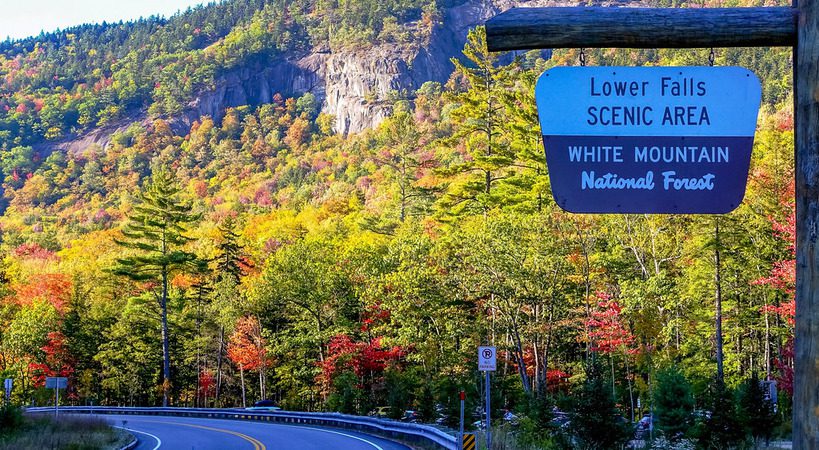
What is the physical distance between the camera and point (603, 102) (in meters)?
5.80

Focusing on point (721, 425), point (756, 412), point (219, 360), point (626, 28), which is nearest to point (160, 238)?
point (219, 360)

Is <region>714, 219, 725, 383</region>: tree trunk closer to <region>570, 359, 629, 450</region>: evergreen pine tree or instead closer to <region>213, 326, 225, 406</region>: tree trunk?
<region>570, 359, 629, 450</region>: evergreen pine tree

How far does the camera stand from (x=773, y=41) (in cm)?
572

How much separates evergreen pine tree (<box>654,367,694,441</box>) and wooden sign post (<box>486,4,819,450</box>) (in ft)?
66.6

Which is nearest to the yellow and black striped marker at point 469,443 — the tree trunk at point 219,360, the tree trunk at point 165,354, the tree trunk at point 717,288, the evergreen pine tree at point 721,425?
the evergreen pine tree at point 721,425

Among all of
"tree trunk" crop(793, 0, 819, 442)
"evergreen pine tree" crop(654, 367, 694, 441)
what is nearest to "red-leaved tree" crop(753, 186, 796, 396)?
"evergreen pine tree" crop(654, 367, 694, 441)

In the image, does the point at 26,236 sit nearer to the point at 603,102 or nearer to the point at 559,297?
the point at 559,297

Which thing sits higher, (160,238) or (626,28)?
(160,238)

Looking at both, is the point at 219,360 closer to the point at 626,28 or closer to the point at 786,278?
the point at 786,278

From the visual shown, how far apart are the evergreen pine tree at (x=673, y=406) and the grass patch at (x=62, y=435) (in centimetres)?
1595

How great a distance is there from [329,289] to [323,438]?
21.6m

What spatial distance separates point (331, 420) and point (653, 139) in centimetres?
3561

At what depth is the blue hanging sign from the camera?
226 inches

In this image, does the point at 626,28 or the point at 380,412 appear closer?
the point at 626,28
